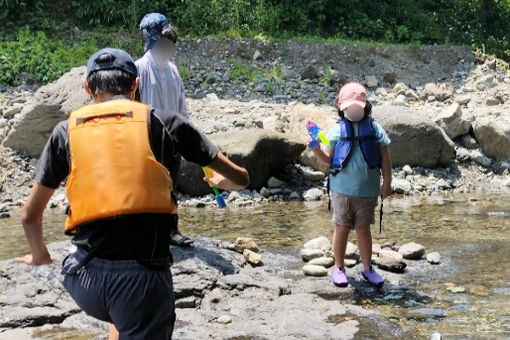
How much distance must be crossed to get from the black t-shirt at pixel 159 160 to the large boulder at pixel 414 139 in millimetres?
8615

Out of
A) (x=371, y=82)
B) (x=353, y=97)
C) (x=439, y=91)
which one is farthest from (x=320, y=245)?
(x=371, y=82)

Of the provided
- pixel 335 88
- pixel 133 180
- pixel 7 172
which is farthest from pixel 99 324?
pixel 335 88

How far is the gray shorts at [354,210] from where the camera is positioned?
583 cm

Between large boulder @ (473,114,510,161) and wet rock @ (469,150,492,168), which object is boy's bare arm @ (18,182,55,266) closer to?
wet rock @ (469,150,492,168)

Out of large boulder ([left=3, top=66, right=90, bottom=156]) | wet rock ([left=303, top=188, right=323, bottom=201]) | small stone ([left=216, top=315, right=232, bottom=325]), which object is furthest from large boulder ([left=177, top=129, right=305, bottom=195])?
small stone ([left=216, top=315, right=232, bottom=325])

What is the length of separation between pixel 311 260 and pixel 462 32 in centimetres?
1714

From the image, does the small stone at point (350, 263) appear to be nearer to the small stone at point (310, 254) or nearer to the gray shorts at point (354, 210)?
the small stone at point (310, 254)

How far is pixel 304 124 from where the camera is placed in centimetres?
1184

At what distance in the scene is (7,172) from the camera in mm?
11086

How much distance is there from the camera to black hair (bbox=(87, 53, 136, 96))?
9.86 feet

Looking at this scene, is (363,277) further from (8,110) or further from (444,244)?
(8,110)

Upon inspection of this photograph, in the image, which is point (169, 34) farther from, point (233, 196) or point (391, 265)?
point (233, 196)

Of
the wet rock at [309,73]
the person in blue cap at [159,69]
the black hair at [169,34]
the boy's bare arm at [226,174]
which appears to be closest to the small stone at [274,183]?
the person in blue cap at [159,69]

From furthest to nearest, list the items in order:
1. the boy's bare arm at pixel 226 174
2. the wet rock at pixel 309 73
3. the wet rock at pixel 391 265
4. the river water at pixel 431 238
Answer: the wet rock at pixel 309 73
the wet rock at pixel 391 265
the river water at pixel 431 238
the boy's bare arm at pixel 226 174
